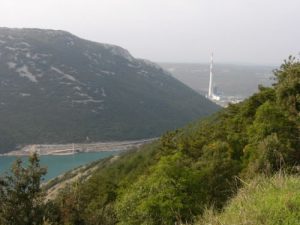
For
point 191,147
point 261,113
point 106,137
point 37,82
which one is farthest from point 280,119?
point 37,82

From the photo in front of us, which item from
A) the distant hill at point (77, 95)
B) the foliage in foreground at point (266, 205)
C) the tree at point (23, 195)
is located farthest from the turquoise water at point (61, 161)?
the foliage in foreground at point (266, 205)

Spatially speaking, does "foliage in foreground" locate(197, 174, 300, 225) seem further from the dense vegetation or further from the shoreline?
the shoreline

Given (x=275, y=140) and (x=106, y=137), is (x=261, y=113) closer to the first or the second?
(x=275, y=140)

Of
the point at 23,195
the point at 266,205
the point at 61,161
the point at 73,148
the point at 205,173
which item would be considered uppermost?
the point at 266,205

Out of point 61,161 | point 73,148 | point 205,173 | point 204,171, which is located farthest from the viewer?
point 73,148

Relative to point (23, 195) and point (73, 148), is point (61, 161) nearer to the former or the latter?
point (73, 148)

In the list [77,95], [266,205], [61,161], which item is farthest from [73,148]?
[266,205]
